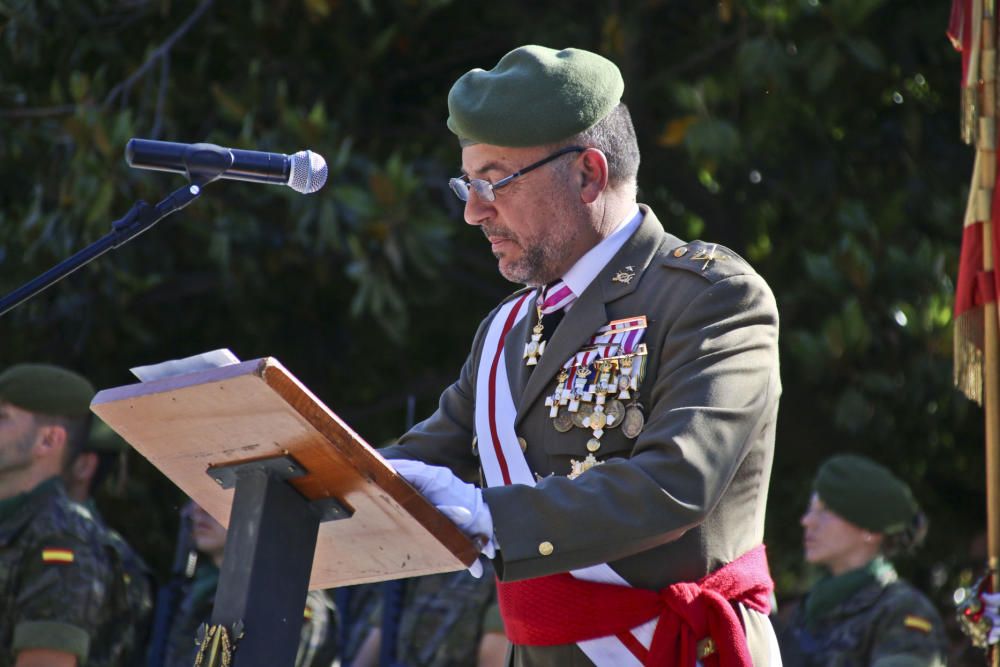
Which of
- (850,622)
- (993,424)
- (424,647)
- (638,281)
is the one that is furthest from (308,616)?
(638,281)

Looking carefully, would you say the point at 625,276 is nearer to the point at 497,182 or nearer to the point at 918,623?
the point at 497,182

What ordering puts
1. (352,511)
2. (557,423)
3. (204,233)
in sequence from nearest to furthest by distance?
(352,511) < (557,423) < (204,233)

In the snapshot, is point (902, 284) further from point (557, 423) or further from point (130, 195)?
point (557, 423)

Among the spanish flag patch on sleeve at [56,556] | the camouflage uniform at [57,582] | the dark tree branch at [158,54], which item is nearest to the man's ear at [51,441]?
the camouflage uniform at [57,582]

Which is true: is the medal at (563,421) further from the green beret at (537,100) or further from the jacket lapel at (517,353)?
the green beret at (537,100)

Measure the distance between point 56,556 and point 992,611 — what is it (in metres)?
3.02

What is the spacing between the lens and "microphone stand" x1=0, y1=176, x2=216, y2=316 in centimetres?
269

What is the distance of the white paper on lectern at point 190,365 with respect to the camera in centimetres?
238

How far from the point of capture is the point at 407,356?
8.11 meters

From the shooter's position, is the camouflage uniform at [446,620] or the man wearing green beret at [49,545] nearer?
the man wearing green beret at [49,545]

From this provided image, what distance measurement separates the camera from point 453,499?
8.20ft

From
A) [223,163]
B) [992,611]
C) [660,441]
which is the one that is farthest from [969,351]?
[223,163]

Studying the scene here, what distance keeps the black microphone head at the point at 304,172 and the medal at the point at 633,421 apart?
71 centimetres

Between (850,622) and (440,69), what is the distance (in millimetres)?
3514
